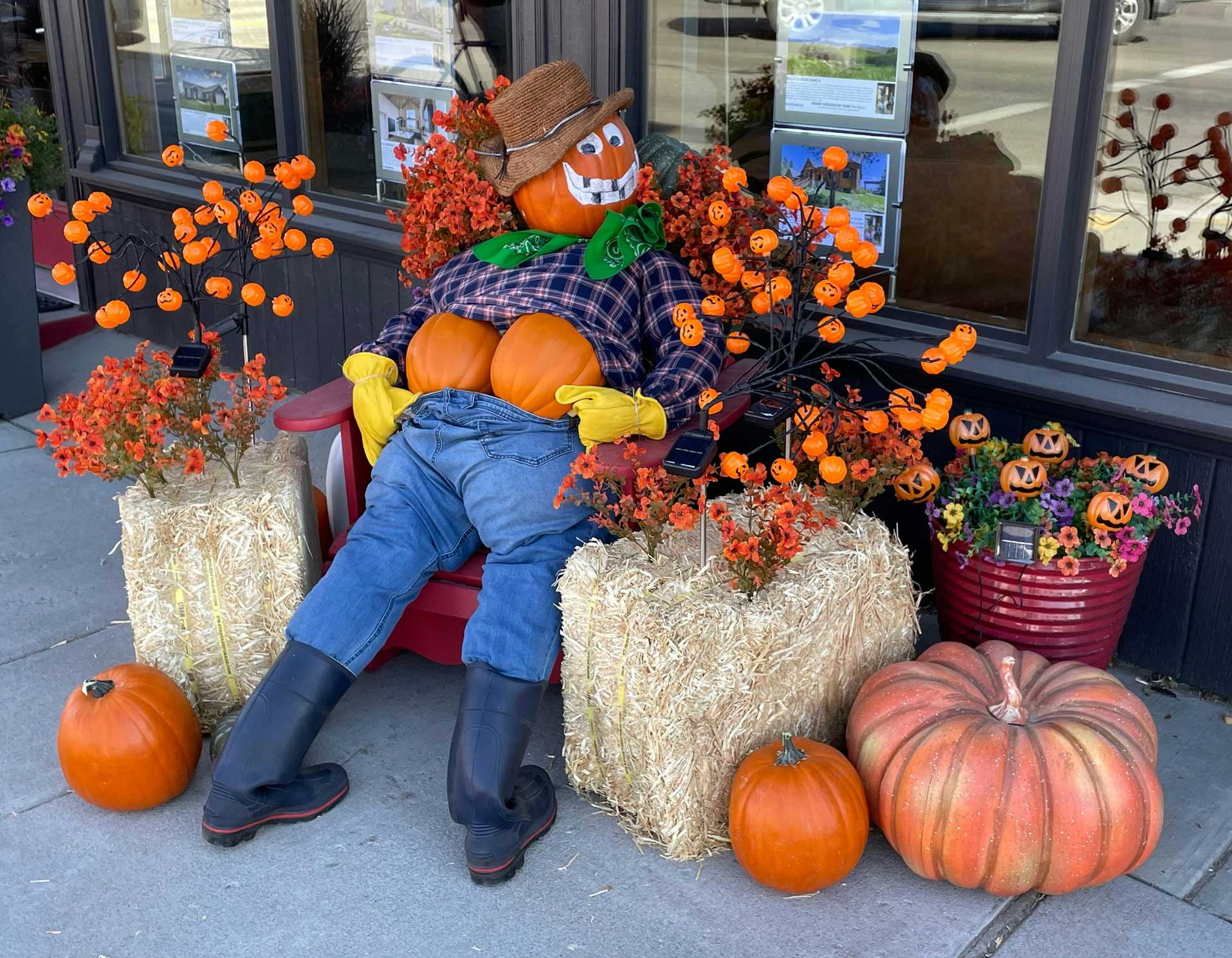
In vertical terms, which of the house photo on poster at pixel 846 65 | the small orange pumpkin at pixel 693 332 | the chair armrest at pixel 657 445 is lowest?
the chair armrest at pixel 657 445

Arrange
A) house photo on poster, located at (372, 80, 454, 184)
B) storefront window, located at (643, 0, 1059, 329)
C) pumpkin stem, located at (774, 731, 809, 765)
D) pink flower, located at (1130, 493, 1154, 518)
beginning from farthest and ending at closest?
1. house photo on poster, located at (372, 80, 454, 184)
2. storefront window, located at (643, 0, 1059, 329)
3. pink flower, located at (1130, 493, 1154, 518)
4. pumpkin stem, located at (774, 731, 809, 765)

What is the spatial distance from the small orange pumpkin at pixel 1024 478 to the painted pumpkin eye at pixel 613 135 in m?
1.15

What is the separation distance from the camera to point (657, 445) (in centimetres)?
271

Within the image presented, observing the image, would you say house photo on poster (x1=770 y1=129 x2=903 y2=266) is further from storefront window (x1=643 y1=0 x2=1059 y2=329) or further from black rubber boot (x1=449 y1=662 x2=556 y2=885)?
black rubber boot (x1=449 y1=662 x2=556 y2=885)

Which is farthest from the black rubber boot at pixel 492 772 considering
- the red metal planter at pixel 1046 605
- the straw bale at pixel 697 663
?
the red metal planter at pixel 1046 605

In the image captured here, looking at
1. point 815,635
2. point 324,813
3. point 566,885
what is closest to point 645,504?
point 815,635

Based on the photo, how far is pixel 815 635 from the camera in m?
2.48

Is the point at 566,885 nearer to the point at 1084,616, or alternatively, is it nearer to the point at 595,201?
the point at 1084,616

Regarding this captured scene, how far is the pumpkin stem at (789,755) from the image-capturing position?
7.61 ft

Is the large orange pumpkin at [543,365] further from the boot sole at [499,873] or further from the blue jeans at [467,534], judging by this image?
the boot sole at [499,873]

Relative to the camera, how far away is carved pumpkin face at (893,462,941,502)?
2.74 metres

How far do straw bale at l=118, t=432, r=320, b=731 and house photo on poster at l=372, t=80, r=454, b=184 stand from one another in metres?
1.91

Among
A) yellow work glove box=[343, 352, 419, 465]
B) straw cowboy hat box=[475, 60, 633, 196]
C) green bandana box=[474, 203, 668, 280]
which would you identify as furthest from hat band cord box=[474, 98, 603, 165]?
yellow work glove box=[343, 352, 419, 465]

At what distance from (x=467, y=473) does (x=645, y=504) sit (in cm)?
48
